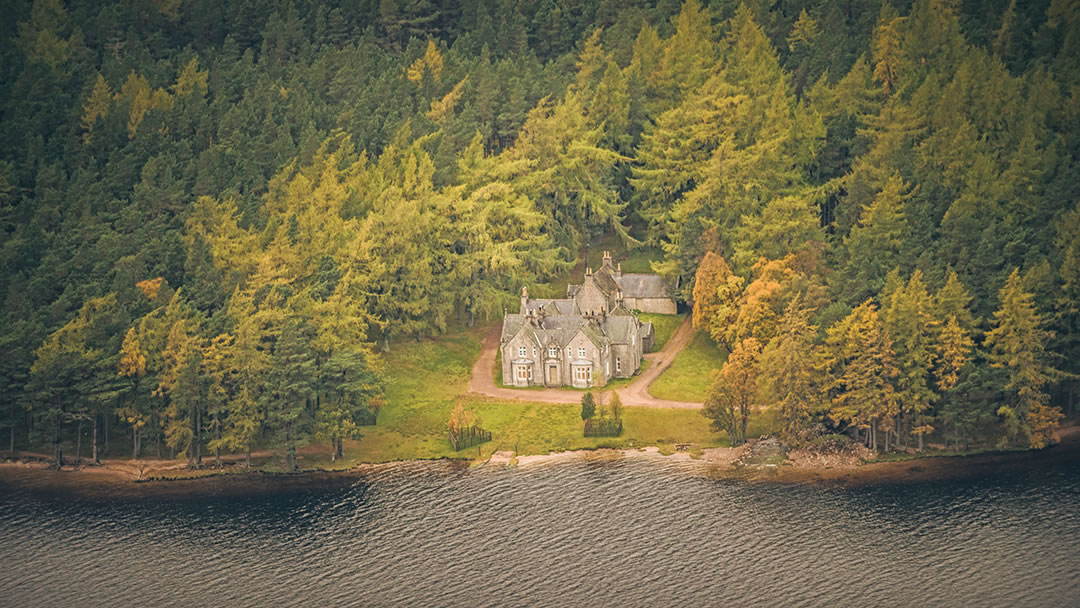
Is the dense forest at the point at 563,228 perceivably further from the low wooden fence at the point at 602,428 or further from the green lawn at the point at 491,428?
the low wooden fence at the point at 602,428

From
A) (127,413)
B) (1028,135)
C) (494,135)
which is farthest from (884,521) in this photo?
(494,135)

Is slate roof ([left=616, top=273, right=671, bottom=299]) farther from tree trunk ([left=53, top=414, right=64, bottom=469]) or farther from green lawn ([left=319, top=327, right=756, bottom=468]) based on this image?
tree trunk ([left=53, top=414, right=64, bottom=469])

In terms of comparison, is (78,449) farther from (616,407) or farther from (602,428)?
(616,407)

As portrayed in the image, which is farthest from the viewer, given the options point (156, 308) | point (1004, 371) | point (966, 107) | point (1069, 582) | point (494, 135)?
point (494, 135)

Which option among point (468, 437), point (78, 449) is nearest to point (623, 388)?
→ point (468, 437)

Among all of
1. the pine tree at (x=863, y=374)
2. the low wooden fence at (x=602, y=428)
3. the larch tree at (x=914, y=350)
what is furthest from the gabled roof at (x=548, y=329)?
the larch tree at (x=914, y=350)

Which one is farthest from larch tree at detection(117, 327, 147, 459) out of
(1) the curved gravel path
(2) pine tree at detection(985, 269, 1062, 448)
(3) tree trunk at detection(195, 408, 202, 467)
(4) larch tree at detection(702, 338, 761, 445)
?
(2) pine tree at detection(985, 269, 1062, 448)

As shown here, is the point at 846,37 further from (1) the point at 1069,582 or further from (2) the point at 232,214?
(1) the point at 1069,582
